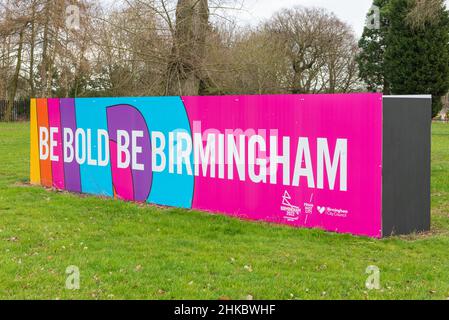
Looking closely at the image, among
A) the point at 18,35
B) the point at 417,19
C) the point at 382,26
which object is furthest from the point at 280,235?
the point at 382,26

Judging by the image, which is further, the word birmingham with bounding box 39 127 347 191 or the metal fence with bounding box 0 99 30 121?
the metal fence with bounding box 0 99 30 121

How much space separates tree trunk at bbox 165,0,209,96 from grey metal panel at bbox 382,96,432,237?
7.41 metres

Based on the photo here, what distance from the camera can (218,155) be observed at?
30.7ft

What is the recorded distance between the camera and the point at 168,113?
10102 millimetres

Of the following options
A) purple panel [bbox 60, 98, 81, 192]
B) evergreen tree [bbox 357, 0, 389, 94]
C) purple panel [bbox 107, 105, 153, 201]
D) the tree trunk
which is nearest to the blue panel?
purple panel [bbox 107, 105, 153, 201]

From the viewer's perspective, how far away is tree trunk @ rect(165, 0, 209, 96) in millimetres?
14203

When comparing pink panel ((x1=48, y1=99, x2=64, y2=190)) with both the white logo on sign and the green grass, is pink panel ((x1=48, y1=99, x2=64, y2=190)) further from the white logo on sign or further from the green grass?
the white logo on sign

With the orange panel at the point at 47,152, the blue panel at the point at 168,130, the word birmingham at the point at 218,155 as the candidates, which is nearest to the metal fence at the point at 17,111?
the orange panel at the point at 47,152

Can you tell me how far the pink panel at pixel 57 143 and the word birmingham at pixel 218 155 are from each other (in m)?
0.19

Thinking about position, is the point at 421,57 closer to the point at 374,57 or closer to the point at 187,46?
the point at 374,57

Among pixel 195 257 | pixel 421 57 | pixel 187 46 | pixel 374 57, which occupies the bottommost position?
pixel 195 257

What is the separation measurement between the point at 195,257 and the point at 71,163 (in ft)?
20.0

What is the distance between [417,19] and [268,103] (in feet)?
30.1

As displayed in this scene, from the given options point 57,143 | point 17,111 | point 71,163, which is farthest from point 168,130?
point 17,111
